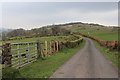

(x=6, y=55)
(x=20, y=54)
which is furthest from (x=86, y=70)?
(x=6, y=55)

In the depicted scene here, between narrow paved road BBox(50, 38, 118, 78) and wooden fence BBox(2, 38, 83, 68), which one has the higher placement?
wooden fence BBox(2, 38, 83, 68)

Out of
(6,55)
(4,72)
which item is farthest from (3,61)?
(4,72)

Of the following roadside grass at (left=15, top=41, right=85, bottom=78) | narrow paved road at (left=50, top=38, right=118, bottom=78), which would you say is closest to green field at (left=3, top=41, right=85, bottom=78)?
roadside grass at (left=15, top=41, right=85, bottom=78)

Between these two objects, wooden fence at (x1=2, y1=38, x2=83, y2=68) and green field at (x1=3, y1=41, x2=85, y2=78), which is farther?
wooden fence at (x1=2, y1=38, x2=83, y2=68)

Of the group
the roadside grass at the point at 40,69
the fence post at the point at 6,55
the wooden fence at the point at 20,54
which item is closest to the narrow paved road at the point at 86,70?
the roadside grass at the point at 40,69

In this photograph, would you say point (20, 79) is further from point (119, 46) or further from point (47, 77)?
point (119, 46)

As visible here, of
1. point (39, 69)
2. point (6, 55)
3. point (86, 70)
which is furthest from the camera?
point (39, 69)

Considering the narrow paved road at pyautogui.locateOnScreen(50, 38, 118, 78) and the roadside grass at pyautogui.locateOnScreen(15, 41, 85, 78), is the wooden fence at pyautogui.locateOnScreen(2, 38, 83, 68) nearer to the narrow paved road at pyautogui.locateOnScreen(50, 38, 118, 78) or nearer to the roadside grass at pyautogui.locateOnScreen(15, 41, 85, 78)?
the roadside grass at pyautogui.locateOnScreen(15, 41, 85, 78)

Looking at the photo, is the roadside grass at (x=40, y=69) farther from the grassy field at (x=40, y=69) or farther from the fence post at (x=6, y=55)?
the fence post at (x=6, y=55)

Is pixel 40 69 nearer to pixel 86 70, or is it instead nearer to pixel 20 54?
pixel 20 54

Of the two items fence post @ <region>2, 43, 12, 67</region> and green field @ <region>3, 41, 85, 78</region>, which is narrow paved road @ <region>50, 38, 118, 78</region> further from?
fence post @ <region>2, 43, 12, 67</region>

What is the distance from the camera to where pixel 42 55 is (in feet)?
82.7

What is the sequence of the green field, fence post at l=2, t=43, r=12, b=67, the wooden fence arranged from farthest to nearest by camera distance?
the wooden fence < fence post at l=2, t=43, r=12, b=67 < the green field

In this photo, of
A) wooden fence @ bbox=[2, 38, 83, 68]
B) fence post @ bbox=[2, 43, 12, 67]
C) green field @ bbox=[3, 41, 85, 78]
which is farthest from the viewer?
wooden fence @ bbox=[2, 38, 83, 68]
